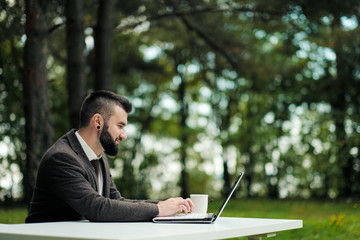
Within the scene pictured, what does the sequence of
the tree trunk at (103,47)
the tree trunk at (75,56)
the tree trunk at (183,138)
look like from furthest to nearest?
the tree trunk at (183,138) < the tree trunk at (103,47) < the tree trunk at (75,56)

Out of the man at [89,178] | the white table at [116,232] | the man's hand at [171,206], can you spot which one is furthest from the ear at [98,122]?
the white table at [116,232]

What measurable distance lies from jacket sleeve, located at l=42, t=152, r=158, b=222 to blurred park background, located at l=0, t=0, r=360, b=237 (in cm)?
529

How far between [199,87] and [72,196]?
67.5 ft

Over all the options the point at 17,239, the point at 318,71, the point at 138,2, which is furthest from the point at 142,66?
the point at 17,239

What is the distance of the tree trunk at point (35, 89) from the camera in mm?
8031

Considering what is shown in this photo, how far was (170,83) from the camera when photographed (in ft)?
75.4

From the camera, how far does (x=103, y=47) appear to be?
369 inches

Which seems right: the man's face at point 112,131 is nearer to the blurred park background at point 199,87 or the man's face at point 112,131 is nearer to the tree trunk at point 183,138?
the blurred park background at point 199,87

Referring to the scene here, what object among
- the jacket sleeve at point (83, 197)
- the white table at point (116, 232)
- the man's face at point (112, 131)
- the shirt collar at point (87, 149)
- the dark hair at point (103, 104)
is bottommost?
the white table at point (116, 232)

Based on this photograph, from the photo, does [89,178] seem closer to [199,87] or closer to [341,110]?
[341,110]

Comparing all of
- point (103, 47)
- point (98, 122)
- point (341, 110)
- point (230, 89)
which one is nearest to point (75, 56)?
point (103, 47)

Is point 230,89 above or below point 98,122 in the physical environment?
above

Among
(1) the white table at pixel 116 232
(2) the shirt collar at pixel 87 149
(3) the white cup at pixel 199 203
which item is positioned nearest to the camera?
(1) the white table at pixel 116 232

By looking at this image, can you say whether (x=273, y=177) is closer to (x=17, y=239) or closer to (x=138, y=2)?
(x=138, y=2)
